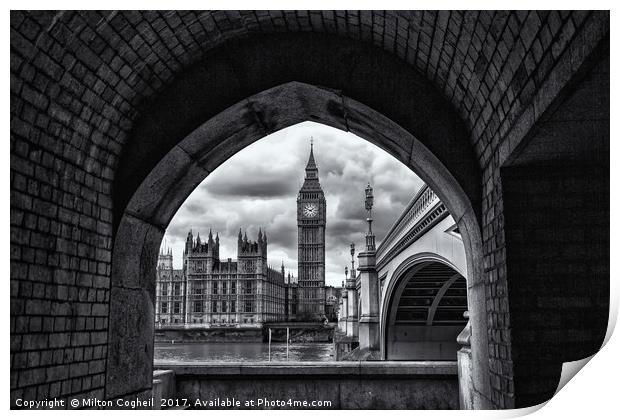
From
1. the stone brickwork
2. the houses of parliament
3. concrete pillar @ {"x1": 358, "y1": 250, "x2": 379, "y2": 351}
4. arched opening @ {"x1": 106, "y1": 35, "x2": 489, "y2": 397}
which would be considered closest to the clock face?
the houses of parliament

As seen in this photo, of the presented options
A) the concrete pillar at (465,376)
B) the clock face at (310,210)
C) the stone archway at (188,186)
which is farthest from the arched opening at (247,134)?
the clock face at (310,210)

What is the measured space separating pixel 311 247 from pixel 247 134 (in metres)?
114

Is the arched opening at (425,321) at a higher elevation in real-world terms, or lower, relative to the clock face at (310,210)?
lower

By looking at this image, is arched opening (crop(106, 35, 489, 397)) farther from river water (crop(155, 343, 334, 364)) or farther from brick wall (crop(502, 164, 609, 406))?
river water (crop(155, 343, 334, 364))

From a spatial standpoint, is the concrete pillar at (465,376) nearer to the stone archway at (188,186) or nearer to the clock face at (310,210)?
the stone archway at (188,186)

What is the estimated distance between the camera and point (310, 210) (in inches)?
4934

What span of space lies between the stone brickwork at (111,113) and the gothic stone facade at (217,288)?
311ft

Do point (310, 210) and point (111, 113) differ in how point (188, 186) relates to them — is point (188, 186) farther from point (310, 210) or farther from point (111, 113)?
point (310, 210)

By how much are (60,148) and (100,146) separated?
2.44 ft

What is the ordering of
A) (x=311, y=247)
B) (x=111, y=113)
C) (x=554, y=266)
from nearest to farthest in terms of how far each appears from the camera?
(x=554, y=266), (x=111, y=113), (x=311, y=247)

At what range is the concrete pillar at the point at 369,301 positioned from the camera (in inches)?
1179

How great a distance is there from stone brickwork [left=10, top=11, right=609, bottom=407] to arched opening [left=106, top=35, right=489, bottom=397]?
3.1 inches

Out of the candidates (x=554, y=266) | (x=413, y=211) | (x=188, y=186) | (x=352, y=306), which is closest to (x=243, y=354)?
(x=352, y=306)

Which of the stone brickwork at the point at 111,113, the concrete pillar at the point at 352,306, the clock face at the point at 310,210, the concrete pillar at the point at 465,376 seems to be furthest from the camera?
the clock face at the point at 310,210
